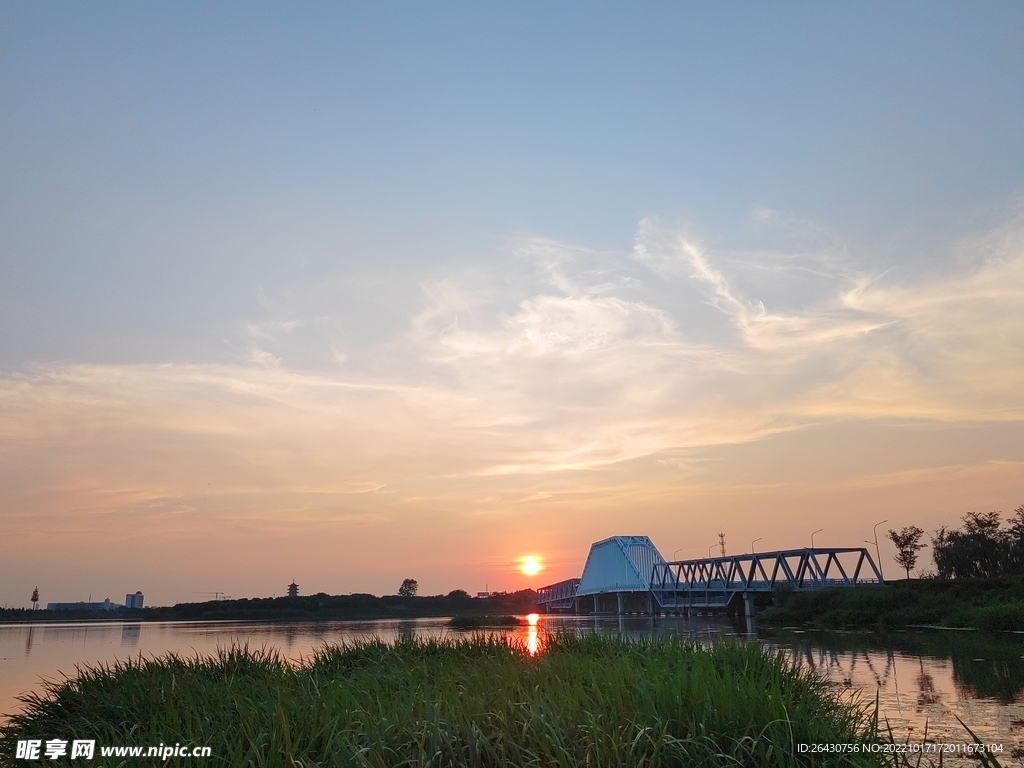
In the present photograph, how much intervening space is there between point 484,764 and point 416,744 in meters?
1.03

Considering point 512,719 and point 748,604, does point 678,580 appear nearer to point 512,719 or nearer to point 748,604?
point 748,604

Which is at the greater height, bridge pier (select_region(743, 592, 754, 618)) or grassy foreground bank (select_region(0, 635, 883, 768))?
grassy foreground bank (select_region(0, 635, 883, 768))

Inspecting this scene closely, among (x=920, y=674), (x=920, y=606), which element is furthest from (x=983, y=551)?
(x=920, y=674)

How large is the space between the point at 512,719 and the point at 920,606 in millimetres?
52212

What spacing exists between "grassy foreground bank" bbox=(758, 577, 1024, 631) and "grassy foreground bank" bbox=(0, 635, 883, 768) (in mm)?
37305

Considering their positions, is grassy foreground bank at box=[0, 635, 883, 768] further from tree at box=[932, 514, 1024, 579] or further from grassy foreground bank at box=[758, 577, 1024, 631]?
tree at box=[932, 514, 1024, 579]

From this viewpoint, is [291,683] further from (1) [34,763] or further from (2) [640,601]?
(2) [640,601]

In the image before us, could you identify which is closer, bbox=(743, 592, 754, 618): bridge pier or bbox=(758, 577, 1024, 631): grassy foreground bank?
bbox=(758, 577, 1024, 631): grassy foreground bank

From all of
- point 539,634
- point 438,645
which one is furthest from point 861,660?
point 438,645

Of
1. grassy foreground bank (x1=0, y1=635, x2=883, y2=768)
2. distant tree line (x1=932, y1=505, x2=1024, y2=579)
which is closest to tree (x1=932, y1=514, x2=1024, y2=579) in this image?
distant tree line (x1=932, y1=505, x2=1024, y2=579)

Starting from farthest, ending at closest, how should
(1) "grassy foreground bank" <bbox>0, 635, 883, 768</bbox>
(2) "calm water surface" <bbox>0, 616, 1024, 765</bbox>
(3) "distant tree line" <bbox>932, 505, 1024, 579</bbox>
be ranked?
(3) "distant tree line" <bbox>932, 505, 1024, 579</bbox>
(2) "calm water surface" <bbox>0, 616, 1024, 765</bbox>
(1) "grassy foreground bank" <bbox>0, 635, 883, 768</bbox>

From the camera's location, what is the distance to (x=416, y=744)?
873cm

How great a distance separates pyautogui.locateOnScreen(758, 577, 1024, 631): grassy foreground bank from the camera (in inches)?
1666

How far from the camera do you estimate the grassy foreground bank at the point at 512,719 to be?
7812 millimetres
